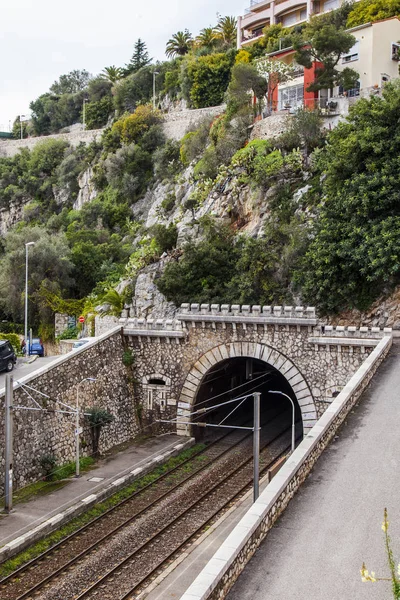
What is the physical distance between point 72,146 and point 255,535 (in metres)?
66.4

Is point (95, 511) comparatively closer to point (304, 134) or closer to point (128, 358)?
point (128, 358)

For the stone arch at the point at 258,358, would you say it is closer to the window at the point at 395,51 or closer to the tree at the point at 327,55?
the tree at the point at 327,55

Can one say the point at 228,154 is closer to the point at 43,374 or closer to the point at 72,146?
the point at 43,374

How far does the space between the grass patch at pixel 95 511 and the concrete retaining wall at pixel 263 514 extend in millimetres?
8398

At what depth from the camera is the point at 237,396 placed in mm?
32156

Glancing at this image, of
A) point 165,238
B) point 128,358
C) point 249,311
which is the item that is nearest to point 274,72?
point 165,238

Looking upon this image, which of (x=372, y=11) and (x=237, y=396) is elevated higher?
(x=372, y=11)

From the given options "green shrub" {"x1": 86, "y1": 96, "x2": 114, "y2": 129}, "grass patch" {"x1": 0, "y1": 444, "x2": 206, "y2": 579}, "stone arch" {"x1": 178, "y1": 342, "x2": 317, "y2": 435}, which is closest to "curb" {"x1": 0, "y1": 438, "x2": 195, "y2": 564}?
"grass patch" {"x1": 0, "y1": 444, "x2": 206, "y2": 579}

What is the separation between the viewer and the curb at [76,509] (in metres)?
16.8

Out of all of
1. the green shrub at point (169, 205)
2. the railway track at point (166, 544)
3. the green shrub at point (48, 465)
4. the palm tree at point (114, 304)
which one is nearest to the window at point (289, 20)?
the green shrub at point (169, 205)

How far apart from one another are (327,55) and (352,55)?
9.78 feet

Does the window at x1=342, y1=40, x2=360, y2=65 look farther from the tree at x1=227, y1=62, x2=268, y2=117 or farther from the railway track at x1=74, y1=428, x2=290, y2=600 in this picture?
the railway track at x1=74, y1=428, x2=290, y2=600

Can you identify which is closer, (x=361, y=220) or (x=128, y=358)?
(x=361, y=220)

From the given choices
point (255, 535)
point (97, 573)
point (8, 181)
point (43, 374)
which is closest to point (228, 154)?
point (43, 374)
